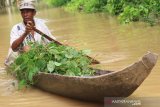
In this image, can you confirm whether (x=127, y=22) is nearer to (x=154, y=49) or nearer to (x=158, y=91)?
(x=154, y=49)

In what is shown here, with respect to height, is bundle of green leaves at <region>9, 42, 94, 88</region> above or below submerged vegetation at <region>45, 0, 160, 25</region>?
above

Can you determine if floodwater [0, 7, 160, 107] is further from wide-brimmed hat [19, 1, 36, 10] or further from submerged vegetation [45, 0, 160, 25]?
wide-brimmed hat [19, 1, 36, 10]

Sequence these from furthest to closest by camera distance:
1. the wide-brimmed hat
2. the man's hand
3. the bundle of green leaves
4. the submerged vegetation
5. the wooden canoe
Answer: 1. the submerged vegetation
2. the wide-brimmed hat
3. the man's hand
4. the bundle of green leaves
5. the wooden canoe

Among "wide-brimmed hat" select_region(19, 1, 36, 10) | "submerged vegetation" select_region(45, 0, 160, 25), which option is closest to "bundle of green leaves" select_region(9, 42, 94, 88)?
"wide-brimmed hat" select_region(19, 1, 36, 10)

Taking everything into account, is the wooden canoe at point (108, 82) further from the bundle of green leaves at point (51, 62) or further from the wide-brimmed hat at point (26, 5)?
the wide-brimmed hat at point (26, 5)

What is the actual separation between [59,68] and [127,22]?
930cm

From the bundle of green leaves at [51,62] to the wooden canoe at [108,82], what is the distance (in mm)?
420

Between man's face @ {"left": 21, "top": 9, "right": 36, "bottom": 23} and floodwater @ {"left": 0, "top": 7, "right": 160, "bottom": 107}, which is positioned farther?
man's face @ {"left": 21, "top": 9, "right": 36, "bottom": 23}

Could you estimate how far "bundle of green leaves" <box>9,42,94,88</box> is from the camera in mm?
6205

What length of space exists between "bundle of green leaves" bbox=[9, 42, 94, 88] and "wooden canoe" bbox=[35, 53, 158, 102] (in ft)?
1.38

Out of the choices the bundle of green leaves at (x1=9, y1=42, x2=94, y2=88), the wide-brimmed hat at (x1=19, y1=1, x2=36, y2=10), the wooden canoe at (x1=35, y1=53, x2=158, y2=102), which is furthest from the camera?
the wide-brimmed hat at (x1=19, y1=1, x2=36, y2=10)

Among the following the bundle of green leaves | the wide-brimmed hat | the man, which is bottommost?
the bundle of green leaves

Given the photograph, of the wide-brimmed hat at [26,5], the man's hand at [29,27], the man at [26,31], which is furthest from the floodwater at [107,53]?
the wide-brimmed hat at [26,5]

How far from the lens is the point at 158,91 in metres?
6.15
